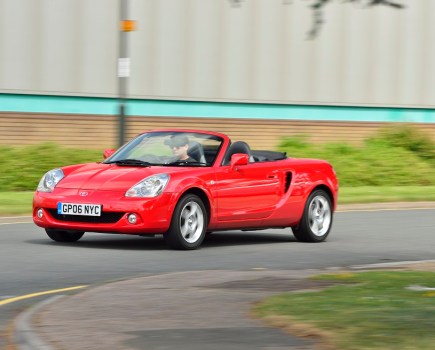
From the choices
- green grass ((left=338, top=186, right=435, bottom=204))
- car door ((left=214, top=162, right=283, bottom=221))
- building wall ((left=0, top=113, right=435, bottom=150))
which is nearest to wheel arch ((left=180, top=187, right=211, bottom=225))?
car door ((left=214, top=162, right=283, bottom=221))

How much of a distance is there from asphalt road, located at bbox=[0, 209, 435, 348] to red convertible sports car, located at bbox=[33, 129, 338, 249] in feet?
0.94

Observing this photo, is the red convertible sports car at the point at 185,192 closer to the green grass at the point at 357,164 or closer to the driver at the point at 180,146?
the driver at the point at 180,146

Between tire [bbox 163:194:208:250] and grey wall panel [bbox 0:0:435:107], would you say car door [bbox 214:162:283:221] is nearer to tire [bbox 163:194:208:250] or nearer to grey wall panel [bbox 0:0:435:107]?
tire [bbox 163:194:208:250]

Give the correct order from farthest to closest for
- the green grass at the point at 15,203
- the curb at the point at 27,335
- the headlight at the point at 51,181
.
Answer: the green grass at the point at 15,203 < the headlight at the point at 51,181 < the curb at the point at 27,335

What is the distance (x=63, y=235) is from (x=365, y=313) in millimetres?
6817

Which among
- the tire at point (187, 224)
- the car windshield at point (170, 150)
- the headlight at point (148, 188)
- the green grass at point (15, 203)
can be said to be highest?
the car windshield at point (170, 150)

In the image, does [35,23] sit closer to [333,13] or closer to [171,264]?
[333,13]

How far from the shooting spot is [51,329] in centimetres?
786

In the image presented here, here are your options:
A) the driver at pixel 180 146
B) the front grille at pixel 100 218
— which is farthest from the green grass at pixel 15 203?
the front grille at pixel 100 218

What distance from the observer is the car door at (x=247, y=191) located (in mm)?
14344

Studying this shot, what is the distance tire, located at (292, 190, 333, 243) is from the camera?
1558 cm

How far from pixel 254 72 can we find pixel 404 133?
432 cm

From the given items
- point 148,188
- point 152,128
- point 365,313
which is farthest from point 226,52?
point 365,313

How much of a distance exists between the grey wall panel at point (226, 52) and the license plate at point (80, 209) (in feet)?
50.9
